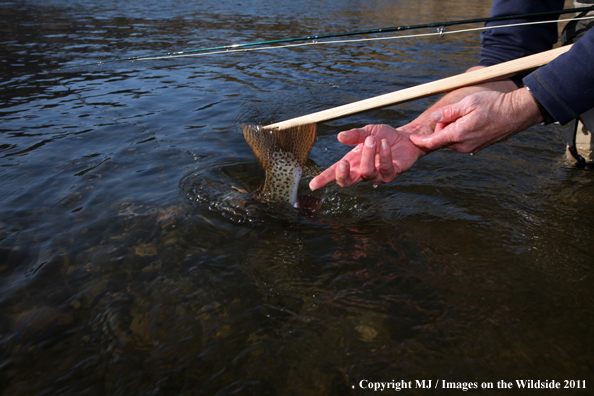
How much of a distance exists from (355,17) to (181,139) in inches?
559

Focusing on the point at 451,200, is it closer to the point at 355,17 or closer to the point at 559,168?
the point at 559,168

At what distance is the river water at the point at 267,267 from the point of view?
1.98 meters

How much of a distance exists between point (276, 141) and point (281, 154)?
12 cm

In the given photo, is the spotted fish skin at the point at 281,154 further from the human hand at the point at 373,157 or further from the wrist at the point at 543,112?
the wrist at the point at 543,112

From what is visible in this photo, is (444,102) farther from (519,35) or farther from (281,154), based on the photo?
(281,154)

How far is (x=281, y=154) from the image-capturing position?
126 inches

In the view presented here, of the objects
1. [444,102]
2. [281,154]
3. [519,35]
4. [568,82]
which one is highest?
[519,35]

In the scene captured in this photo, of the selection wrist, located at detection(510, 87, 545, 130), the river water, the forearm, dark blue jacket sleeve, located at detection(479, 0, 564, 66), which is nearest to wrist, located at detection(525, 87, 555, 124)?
wrist, located at detection(510, 87, 545, 130)

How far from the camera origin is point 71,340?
87.1 inches

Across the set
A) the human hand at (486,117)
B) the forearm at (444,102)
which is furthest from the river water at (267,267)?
the human hand at (486,117)

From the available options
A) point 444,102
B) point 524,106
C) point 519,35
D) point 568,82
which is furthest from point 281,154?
point 519,35

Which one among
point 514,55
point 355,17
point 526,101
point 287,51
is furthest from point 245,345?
point 355,17

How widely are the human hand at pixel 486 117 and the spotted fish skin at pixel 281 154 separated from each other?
1.04m

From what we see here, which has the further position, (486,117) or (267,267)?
(267,267)
